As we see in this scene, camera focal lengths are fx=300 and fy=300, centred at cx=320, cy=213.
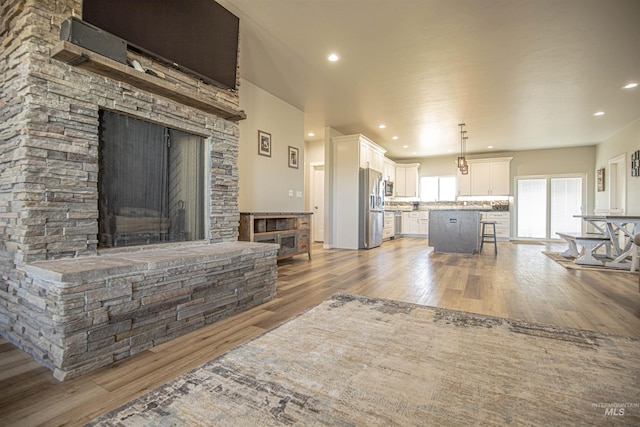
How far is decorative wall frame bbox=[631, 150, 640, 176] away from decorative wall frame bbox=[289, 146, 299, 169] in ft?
20.4

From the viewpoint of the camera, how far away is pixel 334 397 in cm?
125

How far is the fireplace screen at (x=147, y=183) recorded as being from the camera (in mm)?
2053

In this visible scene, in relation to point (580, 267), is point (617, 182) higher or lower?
higher

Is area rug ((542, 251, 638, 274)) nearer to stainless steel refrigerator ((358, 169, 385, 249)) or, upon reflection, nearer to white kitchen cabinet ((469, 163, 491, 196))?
stainless steel refrigerator ((358, 169, 385, 249))

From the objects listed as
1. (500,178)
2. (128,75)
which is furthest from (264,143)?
(500,178)

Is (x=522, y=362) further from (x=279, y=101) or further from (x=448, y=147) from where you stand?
(x=448, y=147)

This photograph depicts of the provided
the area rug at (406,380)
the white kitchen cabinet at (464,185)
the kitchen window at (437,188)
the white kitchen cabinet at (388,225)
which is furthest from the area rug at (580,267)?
the kitchen window at (437,188)

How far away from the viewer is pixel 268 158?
4621 mm

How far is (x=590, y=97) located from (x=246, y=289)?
5913 millimetres

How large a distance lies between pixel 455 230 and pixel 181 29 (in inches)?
213

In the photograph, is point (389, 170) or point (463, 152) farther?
point (389, 170)

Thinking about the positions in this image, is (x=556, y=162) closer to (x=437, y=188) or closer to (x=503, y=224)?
(x=503, y=224)

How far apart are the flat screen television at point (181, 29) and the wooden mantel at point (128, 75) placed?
11.4 inches

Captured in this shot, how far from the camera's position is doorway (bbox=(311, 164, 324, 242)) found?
788cm
